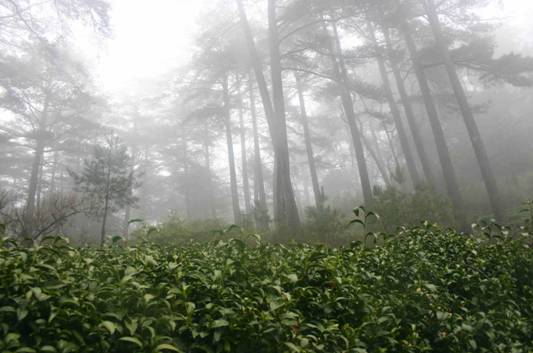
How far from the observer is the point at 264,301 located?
6.30ft

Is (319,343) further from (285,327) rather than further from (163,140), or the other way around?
(163,140)

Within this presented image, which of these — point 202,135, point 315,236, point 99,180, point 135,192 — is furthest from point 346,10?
point 135,192

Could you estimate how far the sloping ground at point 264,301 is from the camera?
1.48m

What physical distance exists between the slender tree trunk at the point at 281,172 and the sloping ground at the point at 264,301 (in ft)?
20.3

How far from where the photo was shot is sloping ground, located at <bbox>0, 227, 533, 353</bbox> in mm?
1483

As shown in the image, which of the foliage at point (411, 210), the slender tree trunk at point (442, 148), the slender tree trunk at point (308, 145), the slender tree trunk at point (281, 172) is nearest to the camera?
the foliage at point (411, 210)

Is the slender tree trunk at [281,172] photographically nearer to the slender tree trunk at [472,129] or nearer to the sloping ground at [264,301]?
the sloping ground at [264,301]

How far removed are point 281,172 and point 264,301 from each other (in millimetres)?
9122

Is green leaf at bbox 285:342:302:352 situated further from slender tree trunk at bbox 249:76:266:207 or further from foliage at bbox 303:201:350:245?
slender tree trunk at bbox 249:76:266:207

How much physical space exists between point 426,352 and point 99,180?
42.5ft

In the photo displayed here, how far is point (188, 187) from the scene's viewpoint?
91.7 ft

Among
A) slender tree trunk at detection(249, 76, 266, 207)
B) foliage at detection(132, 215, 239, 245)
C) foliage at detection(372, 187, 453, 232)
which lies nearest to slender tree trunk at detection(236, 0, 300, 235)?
foliage at detection(132, 215, 239, 245)

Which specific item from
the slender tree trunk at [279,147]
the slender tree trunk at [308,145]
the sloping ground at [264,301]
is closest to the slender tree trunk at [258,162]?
the slender tree trunk at [308,145]

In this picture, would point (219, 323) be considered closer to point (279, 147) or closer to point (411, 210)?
point (411, 210)
